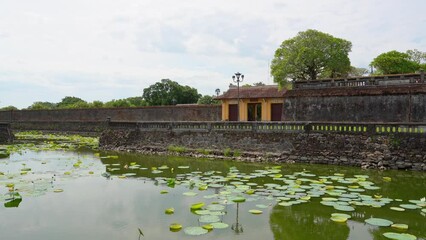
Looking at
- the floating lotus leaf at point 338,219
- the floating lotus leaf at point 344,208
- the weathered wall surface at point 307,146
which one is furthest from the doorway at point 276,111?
the floating lotus leaf at point 338,219

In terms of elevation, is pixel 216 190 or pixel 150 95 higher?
pixel 150 95

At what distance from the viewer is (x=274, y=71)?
90.4ft

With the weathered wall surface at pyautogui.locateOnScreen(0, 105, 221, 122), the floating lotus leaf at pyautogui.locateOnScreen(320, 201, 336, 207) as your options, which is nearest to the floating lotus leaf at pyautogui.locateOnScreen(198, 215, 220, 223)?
the floating lotus leaf at pyautogui.locateOnScreen(320, 201, 336, 207)

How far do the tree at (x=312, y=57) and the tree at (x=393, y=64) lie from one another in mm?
4999

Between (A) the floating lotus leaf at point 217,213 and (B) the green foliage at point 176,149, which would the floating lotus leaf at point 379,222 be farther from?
(B) the green foliage at point 176,149

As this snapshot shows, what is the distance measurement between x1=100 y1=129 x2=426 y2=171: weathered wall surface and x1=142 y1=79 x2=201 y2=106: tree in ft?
124

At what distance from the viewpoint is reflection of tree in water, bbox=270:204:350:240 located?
5965 mm

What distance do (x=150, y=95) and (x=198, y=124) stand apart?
4165cm

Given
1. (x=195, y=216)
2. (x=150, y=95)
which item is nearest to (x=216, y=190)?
(x=195, y=216)

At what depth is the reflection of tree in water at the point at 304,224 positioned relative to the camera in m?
5.96

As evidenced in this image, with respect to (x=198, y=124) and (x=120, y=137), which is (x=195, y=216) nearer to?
(x=198, y=124)

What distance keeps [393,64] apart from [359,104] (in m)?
12.8

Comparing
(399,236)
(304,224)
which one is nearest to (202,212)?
(304,224)

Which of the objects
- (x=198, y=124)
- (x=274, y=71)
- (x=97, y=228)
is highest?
(x=274, y=71)
